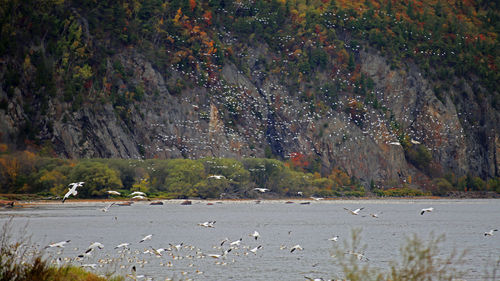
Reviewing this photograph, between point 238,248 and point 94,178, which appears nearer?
point 238,248

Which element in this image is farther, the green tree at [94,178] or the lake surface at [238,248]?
the green tree at [94,178]

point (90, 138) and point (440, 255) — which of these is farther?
point (90, 138)

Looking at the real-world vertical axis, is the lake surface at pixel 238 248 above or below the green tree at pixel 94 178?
above

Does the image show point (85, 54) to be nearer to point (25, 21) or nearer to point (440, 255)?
point (25, 21)

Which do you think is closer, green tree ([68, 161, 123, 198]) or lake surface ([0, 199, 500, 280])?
lake surface ([0, 199, 500, 280])

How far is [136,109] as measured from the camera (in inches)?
7397

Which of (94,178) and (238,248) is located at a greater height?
(238,248)

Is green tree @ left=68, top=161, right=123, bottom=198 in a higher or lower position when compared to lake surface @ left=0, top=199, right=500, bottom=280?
lower

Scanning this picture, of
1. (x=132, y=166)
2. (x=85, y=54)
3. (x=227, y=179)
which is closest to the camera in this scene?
(x=132, y=166)

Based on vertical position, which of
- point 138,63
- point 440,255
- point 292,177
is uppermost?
point 138,63

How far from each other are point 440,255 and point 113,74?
150692 mm

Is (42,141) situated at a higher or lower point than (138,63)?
lower

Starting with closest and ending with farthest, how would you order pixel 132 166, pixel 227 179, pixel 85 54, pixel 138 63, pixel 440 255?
pixel 440 255, pixel 132 166, pixel 227 179, pixel 85 54, pixel 138 63

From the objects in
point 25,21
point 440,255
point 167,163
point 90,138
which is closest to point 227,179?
point 167,163
